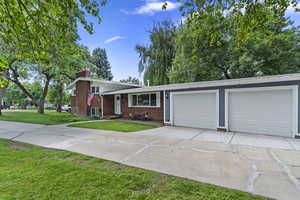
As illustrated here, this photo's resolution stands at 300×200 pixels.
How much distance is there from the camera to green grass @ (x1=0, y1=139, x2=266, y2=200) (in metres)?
2.36

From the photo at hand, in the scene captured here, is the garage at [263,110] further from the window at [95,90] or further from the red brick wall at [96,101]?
the window at [95,90]

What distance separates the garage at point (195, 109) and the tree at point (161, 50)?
879 centimetres

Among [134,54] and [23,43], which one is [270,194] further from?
[134,54]

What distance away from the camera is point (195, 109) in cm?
878

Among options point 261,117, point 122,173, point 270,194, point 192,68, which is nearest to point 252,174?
point 270,194

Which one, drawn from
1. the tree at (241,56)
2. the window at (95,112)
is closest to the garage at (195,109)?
the tree at (241,56)

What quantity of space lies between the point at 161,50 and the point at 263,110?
13540mm

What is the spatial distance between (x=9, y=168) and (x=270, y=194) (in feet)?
17.4

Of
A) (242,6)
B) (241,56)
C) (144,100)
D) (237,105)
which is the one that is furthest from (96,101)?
(241,56)

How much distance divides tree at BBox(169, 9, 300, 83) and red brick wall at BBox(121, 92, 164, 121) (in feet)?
15.8

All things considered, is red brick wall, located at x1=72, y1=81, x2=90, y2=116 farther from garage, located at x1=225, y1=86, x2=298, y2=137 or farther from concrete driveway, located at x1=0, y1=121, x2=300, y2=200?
garage, located at x1=225, y1=86, x2=298, y2=137

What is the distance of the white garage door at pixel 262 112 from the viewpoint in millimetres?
6219

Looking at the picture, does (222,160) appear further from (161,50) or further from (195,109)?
(161,50)

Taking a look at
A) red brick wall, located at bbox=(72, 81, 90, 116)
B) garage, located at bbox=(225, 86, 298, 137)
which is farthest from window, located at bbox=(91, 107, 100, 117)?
garage, located at bbox=(225, 86, 298, 137)
